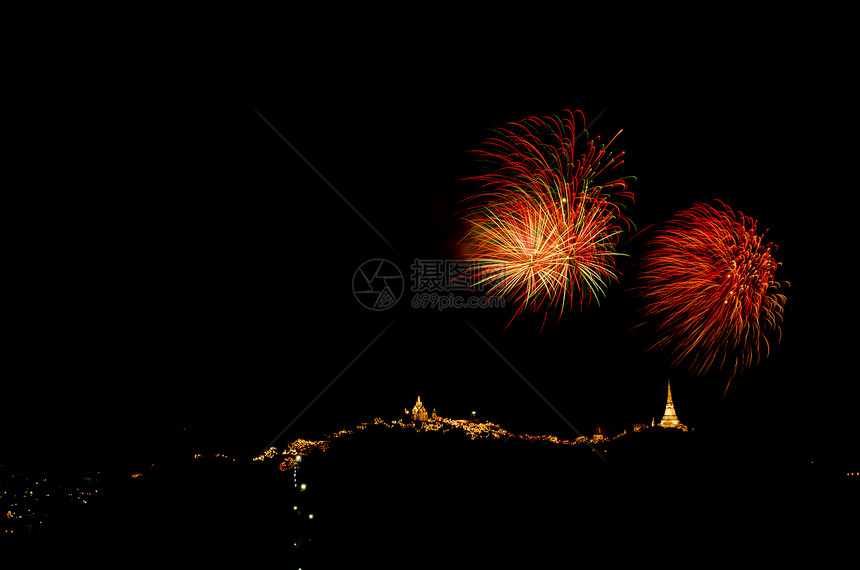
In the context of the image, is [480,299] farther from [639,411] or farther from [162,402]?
[162,402]

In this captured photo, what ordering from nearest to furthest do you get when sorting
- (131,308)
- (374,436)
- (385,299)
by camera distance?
(131,308), (374,436), (385,299)

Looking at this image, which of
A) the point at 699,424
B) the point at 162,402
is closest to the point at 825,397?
the point at 699,424

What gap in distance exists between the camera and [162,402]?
9164 mm

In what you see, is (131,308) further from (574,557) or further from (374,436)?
(574,557)

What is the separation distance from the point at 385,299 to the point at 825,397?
9155mm

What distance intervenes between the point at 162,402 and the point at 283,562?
14.7 ft

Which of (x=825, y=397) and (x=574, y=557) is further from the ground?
(x=825, y=397)

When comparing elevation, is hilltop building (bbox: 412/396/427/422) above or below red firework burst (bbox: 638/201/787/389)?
below

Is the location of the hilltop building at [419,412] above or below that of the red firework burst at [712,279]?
below

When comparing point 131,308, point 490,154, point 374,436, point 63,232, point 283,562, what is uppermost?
point 490,154

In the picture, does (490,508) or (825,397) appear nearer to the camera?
(490,508)

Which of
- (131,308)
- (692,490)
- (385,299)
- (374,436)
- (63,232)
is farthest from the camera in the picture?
(385,299)

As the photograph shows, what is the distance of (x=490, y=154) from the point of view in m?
9.36

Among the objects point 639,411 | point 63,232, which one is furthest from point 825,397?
point 63,232
